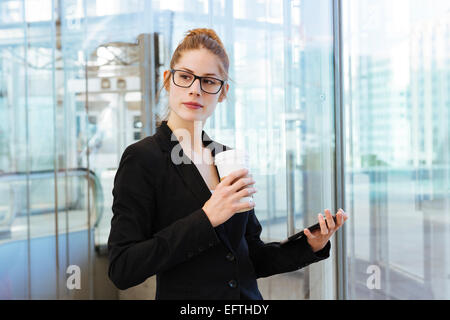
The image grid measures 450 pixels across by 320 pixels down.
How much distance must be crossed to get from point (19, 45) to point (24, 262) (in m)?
1.13

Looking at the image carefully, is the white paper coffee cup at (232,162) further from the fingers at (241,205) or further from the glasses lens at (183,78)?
the glasses lens at (183,78)

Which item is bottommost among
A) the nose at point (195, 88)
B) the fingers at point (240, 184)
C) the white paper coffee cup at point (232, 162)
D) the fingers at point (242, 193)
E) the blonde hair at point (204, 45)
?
the fingers at point (242, 193)

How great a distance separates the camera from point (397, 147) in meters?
1.91

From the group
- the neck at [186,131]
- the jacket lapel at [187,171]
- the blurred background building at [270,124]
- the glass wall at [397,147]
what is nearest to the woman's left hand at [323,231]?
the jacket lapel at [187,171]

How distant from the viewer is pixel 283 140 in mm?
1933

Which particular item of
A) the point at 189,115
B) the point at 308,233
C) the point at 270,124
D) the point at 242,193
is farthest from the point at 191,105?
the point at 270,124

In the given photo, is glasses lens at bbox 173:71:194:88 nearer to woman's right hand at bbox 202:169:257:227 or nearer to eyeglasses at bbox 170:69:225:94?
eyeglasses at bbox 170:69:225:94

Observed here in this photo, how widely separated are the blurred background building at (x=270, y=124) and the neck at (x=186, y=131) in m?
1.04

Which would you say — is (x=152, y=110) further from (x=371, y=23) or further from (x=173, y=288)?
(x=173, y=288)

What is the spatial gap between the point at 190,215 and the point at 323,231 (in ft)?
1.02

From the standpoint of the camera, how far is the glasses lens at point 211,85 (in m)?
0.82

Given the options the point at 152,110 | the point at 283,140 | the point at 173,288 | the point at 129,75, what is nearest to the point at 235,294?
the point at 173,288

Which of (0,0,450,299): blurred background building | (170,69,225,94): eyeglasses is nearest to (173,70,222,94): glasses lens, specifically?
(170,69,225,94): eyeglasses
